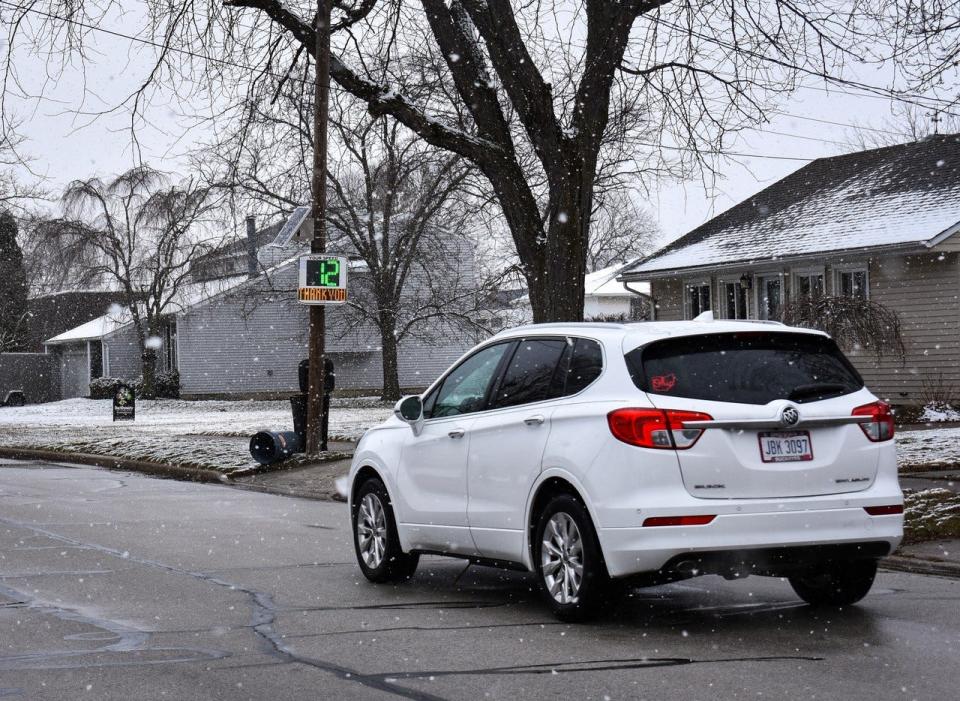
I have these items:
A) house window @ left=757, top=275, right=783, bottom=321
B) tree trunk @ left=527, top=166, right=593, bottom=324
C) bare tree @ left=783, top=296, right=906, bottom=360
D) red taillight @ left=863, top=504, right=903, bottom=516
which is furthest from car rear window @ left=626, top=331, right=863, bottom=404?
house window @ left=757, top=275, right=783, bottom=321

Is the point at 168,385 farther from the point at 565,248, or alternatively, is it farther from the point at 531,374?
the point at 531,374

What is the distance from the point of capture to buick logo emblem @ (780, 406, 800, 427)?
7.28 metres

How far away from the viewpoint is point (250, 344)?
56.3 meters

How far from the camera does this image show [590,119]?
53.9 ft

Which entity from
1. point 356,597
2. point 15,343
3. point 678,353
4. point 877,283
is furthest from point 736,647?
point 15,343

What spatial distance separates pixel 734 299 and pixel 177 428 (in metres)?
13.6

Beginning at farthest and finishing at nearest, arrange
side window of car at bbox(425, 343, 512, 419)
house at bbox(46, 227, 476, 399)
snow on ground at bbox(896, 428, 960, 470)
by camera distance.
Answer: house at bbox(46, 227, 476, 399) < snow on ground at bbox(896, 428, 960, 470) < side window of car at bbox(425, 343, 512, 419)

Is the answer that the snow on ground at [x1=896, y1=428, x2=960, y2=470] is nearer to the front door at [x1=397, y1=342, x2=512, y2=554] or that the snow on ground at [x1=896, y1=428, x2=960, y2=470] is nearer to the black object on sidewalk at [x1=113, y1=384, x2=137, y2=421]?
the front door at [x1=397, y1=342, x2=512, y2=554]

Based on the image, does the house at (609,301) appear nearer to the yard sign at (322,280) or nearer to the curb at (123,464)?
the curb at (123,464)

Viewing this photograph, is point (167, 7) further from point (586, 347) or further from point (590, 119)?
point (586, 347)

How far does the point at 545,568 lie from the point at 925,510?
5.22 meters

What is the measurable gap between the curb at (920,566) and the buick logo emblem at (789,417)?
9.55 ft

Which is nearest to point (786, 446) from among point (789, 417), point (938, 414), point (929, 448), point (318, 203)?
point (789, 417)

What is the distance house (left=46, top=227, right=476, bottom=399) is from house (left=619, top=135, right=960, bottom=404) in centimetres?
2149
